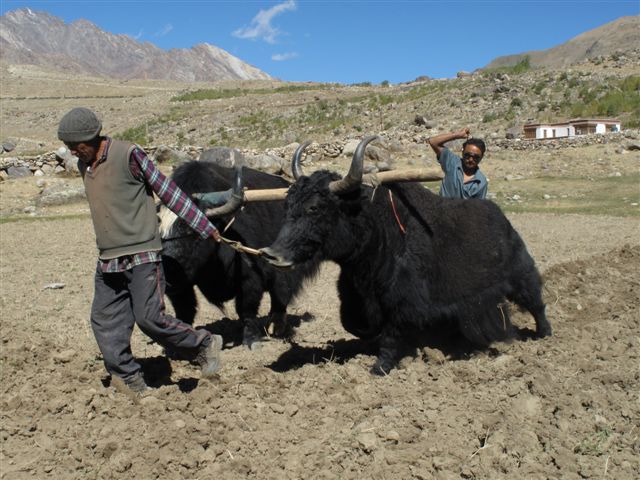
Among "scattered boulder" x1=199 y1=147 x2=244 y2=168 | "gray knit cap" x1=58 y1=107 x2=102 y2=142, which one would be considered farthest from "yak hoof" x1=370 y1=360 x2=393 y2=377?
"scattered boulder" x1=199 y1=147 x2=244 y2=168

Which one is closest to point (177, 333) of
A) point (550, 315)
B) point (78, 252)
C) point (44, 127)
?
point (550, 315)

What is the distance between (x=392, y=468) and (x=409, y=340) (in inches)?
78.5

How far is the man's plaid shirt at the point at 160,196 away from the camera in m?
4.38

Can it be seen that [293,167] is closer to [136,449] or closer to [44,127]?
[136,449]

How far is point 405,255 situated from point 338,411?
1432 millimetres

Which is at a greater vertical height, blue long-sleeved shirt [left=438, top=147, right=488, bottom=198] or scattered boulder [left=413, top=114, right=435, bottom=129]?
scattered boulder [left=413, top=114, right=435, bottom=129]

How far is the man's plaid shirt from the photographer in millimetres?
4379

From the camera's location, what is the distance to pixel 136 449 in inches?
152

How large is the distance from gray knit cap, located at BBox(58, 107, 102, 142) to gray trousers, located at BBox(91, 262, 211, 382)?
0.94 metres

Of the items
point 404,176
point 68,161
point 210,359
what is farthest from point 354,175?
point 68,161

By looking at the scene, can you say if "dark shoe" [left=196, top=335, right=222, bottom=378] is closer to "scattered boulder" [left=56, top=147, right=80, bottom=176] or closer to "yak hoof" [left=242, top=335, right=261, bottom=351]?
"yak hoof" [left=242, top=335, right=261, bottom=351]

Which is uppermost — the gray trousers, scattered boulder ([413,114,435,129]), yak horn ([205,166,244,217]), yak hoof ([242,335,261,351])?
scattered boulder ([413,114,435,129])

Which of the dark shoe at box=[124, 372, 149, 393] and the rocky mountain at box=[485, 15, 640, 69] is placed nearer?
the dark shoe at box=[124, 372, 149, 393]

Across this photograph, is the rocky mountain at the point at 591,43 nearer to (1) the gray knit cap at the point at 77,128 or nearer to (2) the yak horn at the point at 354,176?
(2) the yak horn at the point at 354,176
